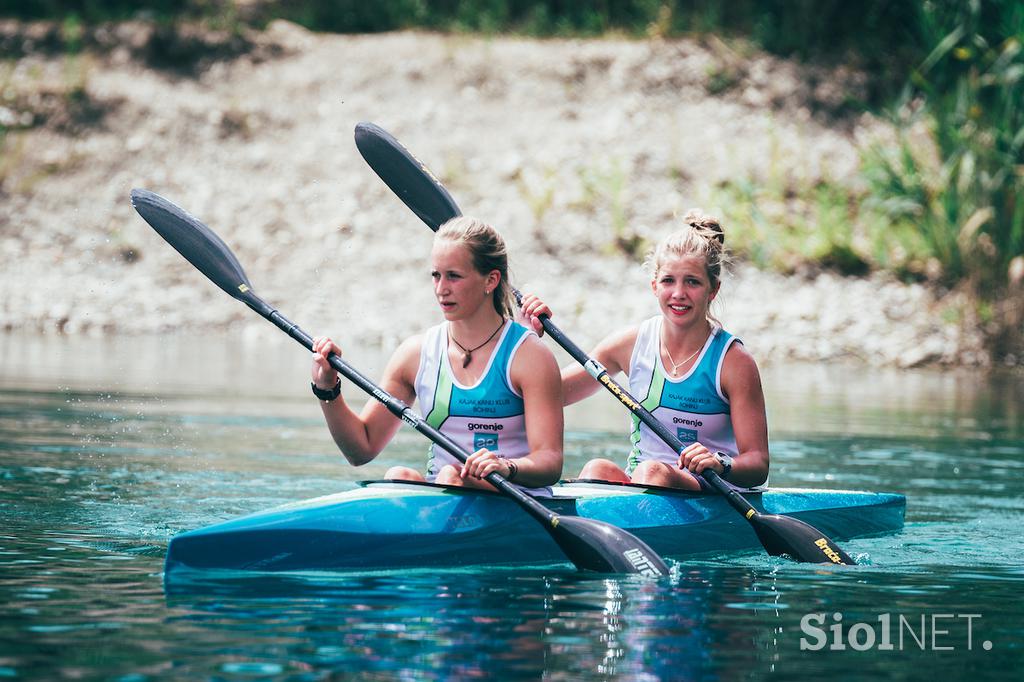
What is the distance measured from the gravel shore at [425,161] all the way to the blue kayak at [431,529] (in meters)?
10.5

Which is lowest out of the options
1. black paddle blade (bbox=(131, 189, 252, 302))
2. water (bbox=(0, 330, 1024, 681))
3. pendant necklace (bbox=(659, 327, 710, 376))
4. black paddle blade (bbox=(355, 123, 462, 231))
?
water (bbox=(0, 330, 1024, 681))

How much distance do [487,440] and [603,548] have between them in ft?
1.88

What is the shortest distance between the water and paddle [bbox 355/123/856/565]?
0.38ft

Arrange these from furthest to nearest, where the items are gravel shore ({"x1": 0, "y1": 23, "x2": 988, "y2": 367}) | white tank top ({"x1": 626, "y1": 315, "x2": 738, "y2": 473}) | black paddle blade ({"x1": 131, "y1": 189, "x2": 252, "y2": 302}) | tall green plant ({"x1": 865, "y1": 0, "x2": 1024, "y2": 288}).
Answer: gravel shore ({"x1": 0, "y1": 23, "x2": 988, "y2": 367}) < tall green plant ({"x1": 865, "y1": 0, "x2": 1024, "y2": 288}) < black paddle blade ({"x1": 131, "y1": 189, "x2": 252, "y2": 302}) < white tank top ({"x1": 626, "y1": 315, "x2": 738, "y2": 473})

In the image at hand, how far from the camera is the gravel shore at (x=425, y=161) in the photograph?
16781 mm

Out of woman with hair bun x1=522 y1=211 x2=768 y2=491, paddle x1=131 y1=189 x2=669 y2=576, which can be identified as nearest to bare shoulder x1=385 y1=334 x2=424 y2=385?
paddle x1=131 y1=189 x2=669 y2=576

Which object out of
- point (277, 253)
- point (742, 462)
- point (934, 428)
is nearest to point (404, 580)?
point (742, 462)

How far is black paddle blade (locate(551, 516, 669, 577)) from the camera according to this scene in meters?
4.87

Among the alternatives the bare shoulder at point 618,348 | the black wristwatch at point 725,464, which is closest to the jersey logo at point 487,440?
the black wristwatch at point 725,464

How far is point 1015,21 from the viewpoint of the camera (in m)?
16.0

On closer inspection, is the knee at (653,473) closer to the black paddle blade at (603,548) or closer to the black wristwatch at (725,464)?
the black wristwatch at (725,464)

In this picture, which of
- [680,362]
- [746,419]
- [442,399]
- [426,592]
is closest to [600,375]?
[680,362]

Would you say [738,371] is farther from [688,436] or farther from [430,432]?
[430,432]

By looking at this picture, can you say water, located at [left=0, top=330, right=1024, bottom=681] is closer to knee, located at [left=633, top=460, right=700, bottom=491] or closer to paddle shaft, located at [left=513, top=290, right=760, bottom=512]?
paddle shaft, located at [left=513, top=290, right=760, bottom=512]
